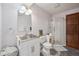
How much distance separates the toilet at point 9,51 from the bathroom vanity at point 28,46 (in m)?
0.06

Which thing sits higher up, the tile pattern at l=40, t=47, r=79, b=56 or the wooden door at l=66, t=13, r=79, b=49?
the wooden door at l=66, t=13, r=79, b=49

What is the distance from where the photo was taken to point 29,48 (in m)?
1.51

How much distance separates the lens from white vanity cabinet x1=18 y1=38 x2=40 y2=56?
151cm

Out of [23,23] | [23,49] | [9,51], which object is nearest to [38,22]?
[23,23]

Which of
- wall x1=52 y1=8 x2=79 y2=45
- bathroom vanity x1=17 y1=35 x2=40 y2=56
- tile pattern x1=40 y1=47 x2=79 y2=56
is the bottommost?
tile pattern x1=40 y1=47 x2=79 y2=56

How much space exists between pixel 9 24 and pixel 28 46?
0.37 m

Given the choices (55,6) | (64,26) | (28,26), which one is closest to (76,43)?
(64,26)

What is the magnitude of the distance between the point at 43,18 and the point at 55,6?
22 cm

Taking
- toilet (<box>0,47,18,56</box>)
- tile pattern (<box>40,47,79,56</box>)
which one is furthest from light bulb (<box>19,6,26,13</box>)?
tile pattern (<box>40,47,79,56</box>)

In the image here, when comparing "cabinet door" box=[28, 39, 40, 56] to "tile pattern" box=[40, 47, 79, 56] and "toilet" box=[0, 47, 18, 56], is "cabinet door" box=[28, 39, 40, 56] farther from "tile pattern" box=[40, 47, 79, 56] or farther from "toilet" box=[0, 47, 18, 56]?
"toilet" box=[0, 47, 18, 56]

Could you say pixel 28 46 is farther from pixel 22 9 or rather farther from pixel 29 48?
pixel 22 9

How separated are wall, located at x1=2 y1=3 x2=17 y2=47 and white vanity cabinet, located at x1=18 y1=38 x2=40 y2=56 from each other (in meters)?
0.12

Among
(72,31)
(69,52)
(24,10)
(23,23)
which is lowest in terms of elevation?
(69,52)

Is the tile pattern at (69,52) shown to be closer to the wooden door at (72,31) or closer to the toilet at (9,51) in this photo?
the wooden door at (72,31)
